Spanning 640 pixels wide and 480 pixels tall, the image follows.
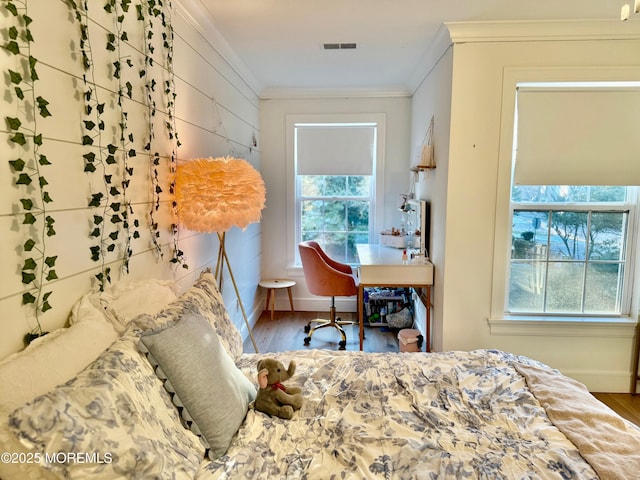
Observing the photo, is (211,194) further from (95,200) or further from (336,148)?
(336,148)

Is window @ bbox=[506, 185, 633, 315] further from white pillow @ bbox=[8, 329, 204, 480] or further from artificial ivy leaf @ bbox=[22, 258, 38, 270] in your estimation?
artificial ivy leaf @ bbox=[22, 258, 38, 270]

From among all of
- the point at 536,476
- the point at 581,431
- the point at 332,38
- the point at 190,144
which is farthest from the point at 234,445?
the point at 332,38

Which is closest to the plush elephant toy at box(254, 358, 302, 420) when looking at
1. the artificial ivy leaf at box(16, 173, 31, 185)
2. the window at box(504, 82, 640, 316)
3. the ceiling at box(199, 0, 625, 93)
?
the artificial ivy leaf at box(16, 173, 31, 185)

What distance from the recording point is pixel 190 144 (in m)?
2.34

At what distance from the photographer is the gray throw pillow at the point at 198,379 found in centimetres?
124

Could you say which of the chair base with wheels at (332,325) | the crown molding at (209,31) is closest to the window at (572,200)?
the chair base with wheels at (332,325)

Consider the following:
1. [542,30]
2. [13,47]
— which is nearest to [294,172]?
[542,30]

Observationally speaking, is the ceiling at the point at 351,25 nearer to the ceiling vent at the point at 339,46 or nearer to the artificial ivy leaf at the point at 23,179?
the ceiling vent at the point at 339,46

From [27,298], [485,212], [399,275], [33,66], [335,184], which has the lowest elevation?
[399,275]

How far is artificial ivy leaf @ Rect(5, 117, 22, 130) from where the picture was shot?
1.05 meters

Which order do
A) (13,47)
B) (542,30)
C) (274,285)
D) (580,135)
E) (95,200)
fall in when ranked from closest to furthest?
(13,47) < (95,200) < (542,30) < (580,135) < (274,285)

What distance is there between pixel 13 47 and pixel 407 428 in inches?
67.4

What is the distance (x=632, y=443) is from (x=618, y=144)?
6.94 feet

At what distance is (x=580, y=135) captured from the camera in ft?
8.63
